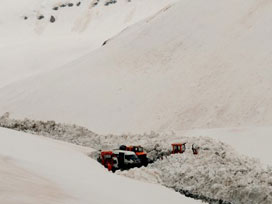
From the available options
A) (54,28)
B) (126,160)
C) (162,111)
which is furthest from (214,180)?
(54,28)

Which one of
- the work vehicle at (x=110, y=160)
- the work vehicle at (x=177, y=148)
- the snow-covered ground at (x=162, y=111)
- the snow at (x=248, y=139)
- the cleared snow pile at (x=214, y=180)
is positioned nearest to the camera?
the snow-covered ground at (x=162, y=111)

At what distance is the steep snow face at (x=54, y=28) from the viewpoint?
84.3 metres

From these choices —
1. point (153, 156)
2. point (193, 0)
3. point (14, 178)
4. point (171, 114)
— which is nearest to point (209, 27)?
point (193, 0)

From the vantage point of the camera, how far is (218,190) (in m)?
13.6

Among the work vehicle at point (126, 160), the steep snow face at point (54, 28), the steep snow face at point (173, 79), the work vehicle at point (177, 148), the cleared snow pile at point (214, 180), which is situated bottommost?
the cleared snow pile at point (214, 180)

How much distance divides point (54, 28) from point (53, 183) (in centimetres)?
10836

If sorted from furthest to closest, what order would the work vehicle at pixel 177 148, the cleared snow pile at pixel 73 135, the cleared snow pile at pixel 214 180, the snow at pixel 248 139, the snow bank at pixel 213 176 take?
the cleared snow pile at pixel 73 135 < the snow at pixel 248 139 < the work vehicle at pixel 177 148 < the snow bank at pixel 213 176 < the cleared snow pile at pixel 214 180

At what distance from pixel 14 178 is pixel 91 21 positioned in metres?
106

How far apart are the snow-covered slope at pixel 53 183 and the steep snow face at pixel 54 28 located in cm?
6450

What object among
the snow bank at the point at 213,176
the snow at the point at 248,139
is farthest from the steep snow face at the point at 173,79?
the snow bank at the point at 213,176

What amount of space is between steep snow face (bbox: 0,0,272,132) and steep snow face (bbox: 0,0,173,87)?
29123 mm

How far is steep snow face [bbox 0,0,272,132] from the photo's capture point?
36.5 m

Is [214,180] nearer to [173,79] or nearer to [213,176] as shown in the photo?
[213,176]

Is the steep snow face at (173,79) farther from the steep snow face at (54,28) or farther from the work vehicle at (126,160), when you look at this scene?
the steep snow face at (54,28)
